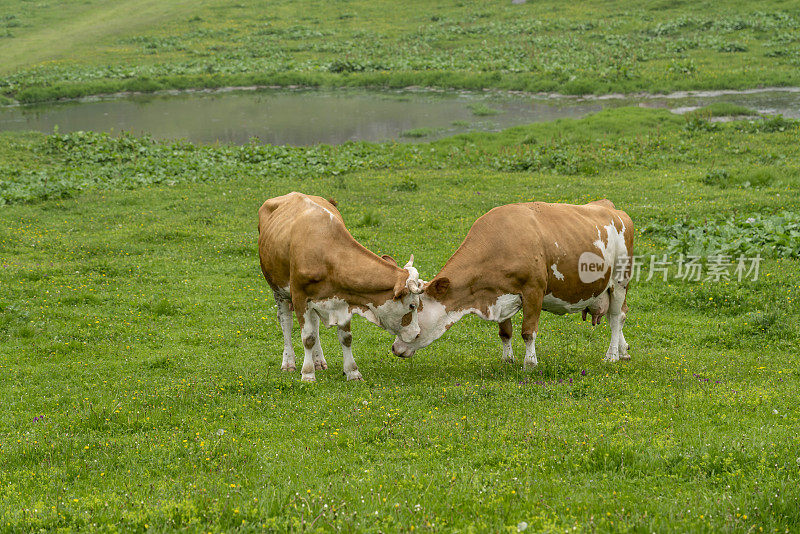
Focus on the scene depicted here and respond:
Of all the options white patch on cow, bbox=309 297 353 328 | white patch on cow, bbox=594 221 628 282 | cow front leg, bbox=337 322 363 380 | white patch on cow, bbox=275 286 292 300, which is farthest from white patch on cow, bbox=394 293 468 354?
white patch on cow, bbox=594 221 628 282

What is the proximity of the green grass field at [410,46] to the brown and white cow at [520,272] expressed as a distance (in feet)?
122

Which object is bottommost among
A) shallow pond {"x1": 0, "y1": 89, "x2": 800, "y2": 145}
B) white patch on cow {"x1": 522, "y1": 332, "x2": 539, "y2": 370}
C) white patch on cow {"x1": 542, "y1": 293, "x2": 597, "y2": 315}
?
shallow pond {"x1": 0, "y1": 89, "x2": 800, "y2": 145}

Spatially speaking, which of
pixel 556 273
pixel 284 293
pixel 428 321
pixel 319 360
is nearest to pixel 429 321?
pixel 428 321

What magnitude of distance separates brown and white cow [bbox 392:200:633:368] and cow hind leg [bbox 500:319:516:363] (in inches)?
0.7

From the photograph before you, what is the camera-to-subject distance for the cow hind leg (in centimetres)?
1250

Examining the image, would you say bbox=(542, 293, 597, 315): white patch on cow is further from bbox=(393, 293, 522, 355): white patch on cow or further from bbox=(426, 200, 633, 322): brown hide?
bbox=(393, 293, 522, 355): white patch on cow

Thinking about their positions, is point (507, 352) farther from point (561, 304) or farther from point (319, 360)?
point (319, 360)

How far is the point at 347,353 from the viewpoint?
11938 mm

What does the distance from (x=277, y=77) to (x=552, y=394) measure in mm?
52556

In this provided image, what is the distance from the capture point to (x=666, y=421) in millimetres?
9234

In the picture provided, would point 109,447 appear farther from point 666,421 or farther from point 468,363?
point 666,421

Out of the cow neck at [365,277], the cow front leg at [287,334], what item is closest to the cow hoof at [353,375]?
the cow neck at [365,277]

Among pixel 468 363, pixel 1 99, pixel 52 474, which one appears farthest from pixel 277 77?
pixel 52 474

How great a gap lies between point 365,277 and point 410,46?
56392mm
